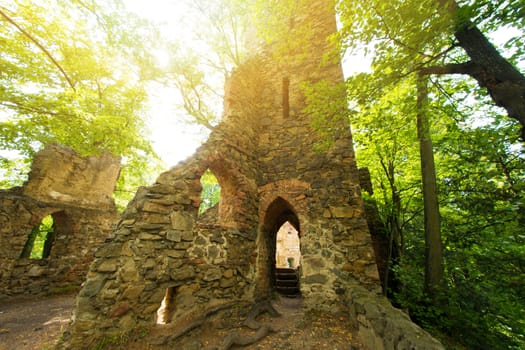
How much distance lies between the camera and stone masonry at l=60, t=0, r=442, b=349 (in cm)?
291

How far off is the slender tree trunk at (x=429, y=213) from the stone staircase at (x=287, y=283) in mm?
4133

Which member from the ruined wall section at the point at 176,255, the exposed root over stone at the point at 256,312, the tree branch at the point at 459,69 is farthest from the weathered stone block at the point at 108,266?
the tree branch at the point at 459,69

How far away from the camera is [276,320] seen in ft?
13.5

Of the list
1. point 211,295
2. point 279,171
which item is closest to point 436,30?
point 279,171

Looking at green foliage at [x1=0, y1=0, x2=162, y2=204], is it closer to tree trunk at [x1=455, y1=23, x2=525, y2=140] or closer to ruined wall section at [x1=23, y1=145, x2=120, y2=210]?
ruined wall section at [x1=23, y1=145, x2=120, y2=210]

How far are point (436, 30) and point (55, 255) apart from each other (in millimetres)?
11601

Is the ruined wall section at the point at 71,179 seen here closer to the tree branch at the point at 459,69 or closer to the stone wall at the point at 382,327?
the stone wall at the point at 382,327

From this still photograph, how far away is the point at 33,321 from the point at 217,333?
4.21 metres

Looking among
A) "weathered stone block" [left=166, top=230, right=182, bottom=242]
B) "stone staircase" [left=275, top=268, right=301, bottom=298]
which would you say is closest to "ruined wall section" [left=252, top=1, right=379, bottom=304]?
"weathered stone block" [left=166, top=230, right=182, bottom=242]

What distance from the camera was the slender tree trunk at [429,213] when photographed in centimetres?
423

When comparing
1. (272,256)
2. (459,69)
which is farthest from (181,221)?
(459,69)

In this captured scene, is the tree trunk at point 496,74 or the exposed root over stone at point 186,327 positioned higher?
the tree trunk at point 496,74

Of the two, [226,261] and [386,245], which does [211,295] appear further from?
[386,245]

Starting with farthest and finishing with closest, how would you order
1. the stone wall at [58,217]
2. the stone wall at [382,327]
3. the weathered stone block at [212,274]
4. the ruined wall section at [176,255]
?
the stone wall at [58,217]
the weathered stone block at [212,274]
the ruined wall section at [176,255]
the stone wall at [382,327]
